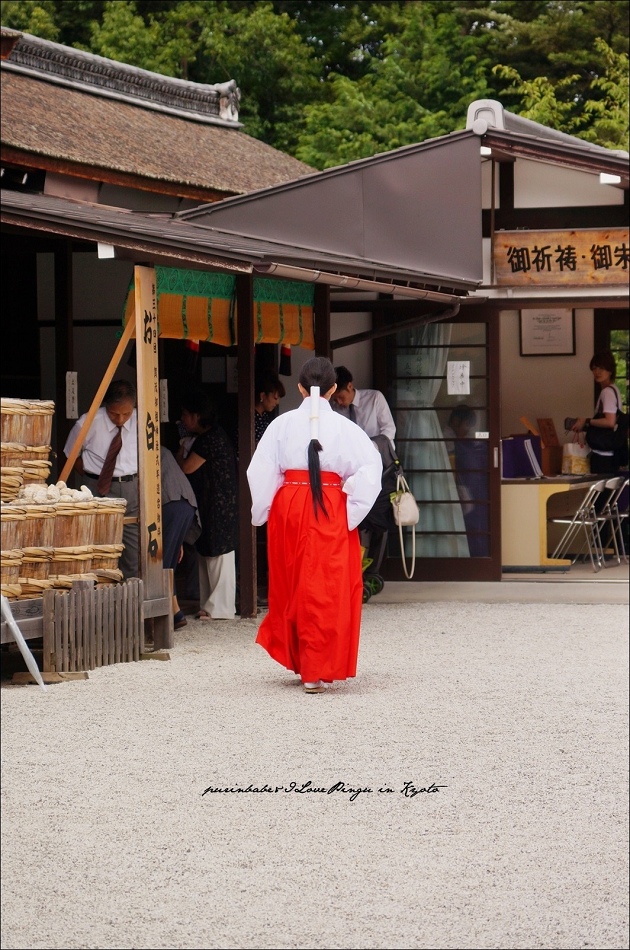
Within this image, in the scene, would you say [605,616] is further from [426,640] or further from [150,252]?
[150,252]

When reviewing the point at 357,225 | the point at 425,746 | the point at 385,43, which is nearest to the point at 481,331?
the point at 357,225

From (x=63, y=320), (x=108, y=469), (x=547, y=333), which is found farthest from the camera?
(x=547, y=333)

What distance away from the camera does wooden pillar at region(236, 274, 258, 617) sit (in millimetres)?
8016

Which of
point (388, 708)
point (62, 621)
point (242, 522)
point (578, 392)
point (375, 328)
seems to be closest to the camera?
point (388, 708)

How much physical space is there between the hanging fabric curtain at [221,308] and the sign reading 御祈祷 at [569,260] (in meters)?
1.94

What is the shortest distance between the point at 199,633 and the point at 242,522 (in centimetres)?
85

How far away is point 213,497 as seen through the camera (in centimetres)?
813

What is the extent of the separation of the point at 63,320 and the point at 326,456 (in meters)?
3.65

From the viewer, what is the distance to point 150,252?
652 cm

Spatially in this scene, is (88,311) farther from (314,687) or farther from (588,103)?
(588,103)

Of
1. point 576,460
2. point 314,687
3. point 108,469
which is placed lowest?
point 314,687

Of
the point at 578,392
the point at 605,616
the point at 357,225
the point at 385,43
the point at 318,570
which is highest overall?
the point at 385,43

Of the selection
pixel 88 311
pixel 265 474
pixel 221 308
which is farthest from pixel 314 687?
pixel 88 311

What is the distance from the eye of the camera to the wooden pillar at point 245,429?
8016 mm
